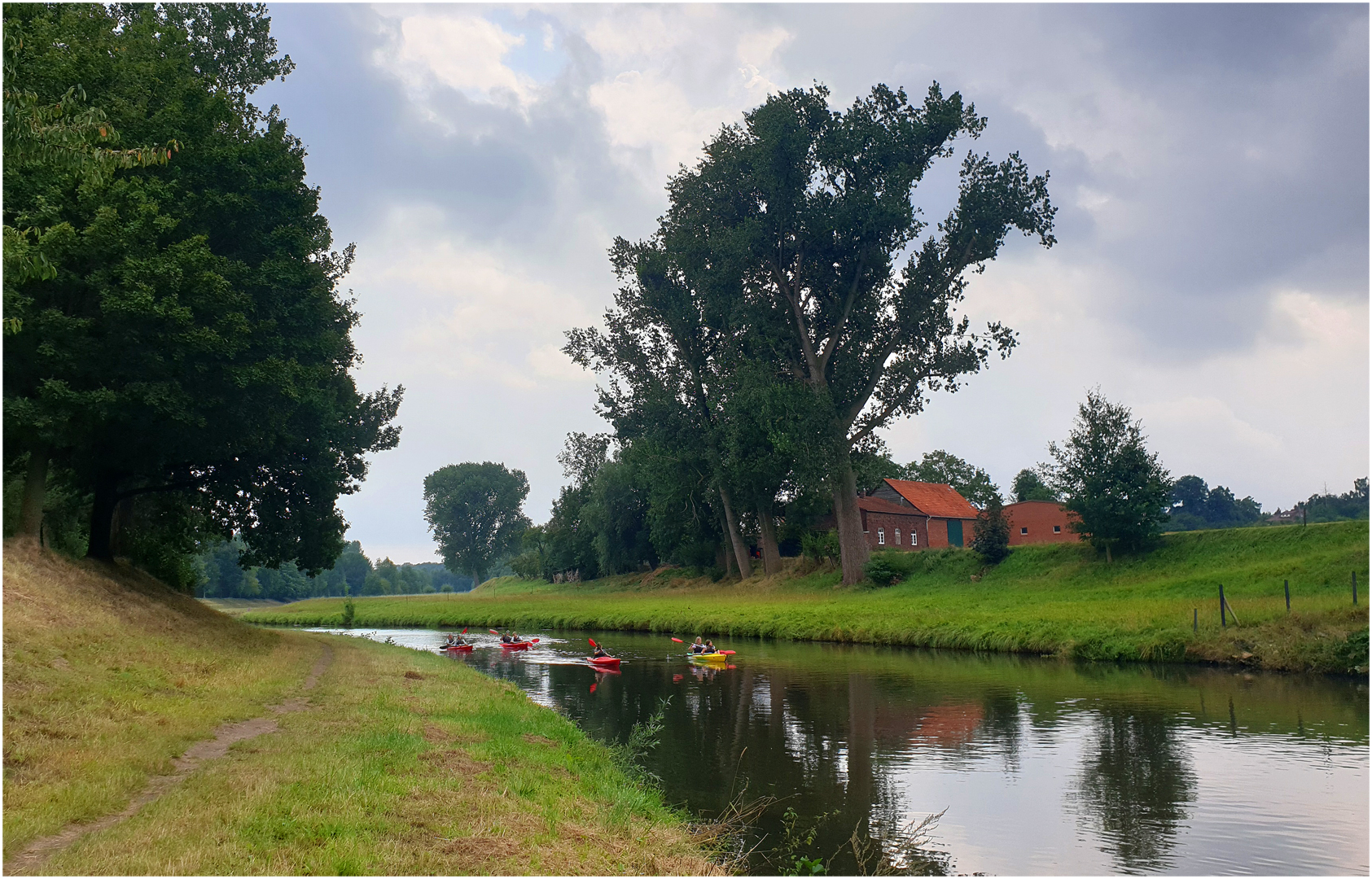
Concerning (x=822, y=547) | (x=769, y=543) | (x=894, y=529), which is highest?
(x=894, y=529)

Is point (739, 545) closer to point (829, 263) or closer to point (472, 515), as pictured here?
point (829, 263)

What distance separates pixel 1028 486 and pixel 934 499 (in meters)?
24.9

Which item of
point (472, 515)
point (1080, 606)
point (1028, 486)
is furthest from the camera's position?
point (472, 515)

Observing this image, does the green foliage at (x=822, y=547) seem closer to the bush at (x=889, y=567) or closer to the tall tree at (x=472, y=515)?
the bush at (x=889, y=567)

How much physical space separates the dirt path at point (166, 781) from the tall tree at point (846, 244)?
34950 mm

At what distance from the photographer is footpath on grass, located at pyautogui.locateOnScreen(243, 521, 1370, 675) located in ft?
88.9

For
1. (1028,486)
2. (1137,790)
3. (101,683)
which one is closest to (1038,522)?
(1028,486)

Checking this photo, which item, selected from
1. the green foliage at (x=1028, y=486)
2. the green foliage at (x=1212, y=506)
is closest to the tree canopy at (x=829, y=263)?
the green foliage at (x=1028, y=486)

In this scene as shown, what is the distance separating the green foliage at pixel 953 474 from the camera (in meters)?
110

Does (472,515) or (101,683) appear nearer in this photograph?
(101,683)

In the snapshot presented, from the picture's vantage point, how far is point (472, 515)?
150125 mm

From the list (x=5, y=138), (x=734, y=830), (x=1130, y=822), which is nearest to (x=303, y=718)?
(x=734, y=830)

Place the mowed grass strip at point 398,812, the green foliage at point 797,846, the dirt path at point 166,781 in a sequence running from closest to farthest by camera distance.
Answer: the dirt path at point 166,781, the mowed grass strip at point 398,812, the green foliage at point 797,846

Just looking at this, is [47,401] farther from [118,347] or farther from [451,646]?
[451,646]
